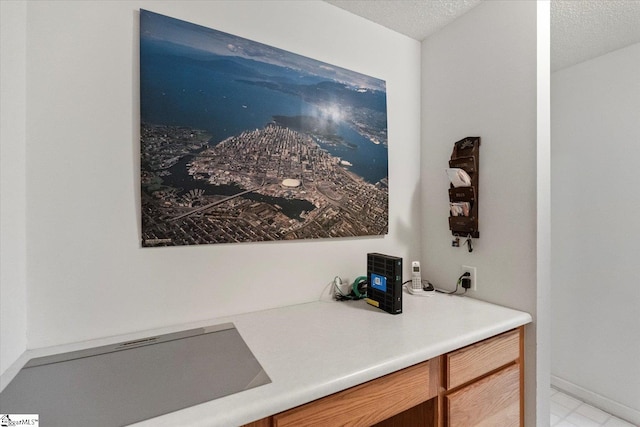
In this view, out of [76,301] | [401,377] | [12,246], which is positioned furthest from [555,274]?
[12,246]

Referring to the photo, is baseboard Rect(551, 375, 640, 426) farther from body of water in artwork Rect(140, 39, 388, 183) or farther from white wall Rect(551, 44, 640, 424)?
body of water in artwork Rect(140, 39, 388, 183)

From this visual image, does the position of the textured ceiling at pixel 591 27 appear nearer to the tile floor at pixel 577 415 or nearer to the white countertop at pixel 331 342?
the white countertop at pixel 331 342

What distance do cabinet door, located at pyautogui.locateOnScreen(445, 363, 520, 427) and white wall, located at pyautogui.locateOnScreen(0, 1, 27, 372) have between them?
1.39 metres

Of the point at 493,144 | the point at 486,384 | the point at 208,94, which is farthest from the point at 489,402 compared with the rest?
the point at 208,94

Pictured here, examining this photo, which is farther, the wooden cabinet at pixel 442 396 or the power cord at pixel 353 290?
the power cord at pixel 353 290

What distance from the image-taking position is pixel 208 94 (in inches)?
45.9

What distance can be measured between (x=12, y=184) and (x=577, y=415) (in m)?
3.14

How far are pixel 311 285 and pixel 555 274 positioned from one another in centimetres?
200

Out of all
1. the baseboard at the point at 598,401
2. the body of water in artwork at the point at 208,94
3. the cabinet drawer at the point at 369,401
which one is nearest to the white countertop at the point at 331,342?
the cabinet drawer at the point at 369,401

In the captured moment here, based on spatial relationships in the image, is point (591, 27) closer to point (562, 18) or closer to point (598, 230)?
point (562, 18)

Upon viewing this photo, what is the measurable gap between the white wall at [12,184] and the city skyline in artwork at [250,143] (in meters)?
0.32

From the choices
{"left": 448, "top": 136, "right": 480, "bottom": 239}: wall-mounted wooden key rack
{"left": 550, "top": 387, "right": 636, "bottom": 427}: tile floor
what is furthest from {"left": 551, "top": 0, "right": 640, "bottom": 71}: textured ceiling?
{"left": 550, "top": 387, "right": 636, "bottom": 427}: tile floor

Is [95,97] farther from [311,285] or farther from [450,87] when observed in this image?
[450,87]

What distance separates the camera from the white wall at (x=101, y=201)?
0.93 metres
